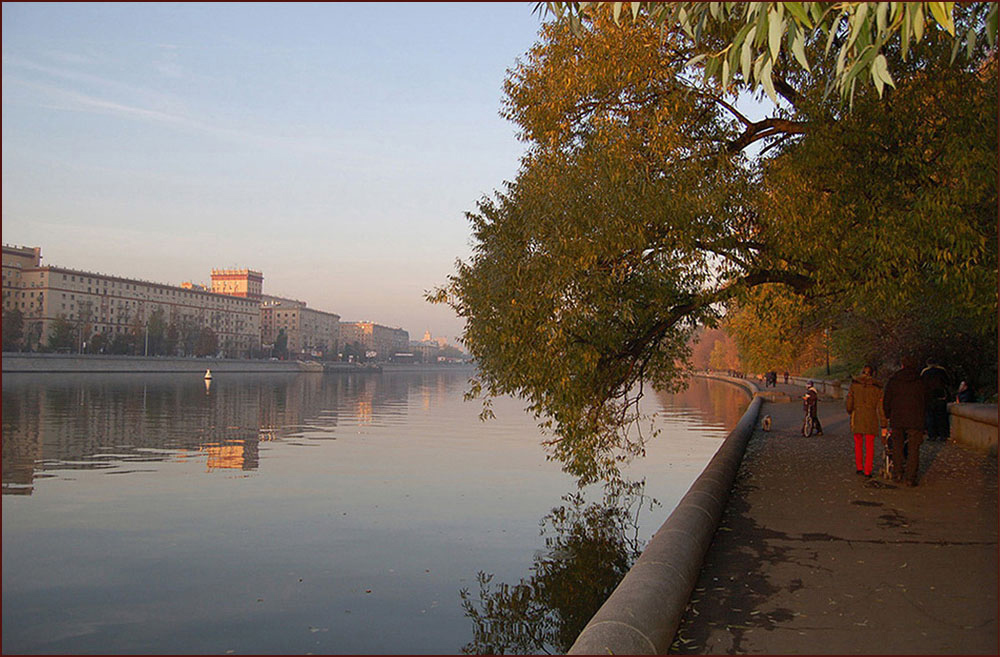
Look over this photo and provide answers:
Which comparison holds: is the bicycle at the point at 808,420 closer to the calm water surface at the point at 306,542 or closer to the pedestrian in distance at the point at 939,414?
the pedestrian in distance at the point at 939,414

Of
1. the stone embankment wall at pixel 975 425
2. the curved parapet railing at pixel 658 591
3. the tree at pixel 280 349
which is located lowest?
the curved parapet railing at pixel 658 591

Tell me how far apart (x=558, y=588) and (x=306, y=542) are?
464 centimetres

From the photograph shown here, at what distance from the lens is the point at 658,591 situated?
6730mm

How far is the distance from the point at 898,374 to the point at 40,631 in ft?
40.6

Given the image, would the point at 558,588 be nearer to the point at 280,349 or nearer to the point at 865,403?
the point at 865,403

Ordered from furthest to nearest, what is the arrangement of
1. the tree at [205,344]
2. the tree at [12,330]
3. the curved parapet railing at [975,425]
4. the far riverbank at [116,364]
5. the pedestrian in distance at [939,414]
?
Answer: the tree at [205,344] → the tree at [12,330] → the far riverbank at [116,364] → the pedestrian in distance at [939,414] → the curved parapet railing at [975,425]

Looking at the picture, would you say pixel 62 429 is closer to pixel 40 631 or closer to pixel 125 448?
pixel 125 448

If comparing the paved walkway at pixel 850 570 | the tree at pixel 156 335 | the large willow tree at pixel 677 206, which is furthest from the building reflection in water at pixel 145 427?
the tree at pixel 156 335

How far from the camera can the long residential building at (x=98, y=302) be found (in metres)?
124

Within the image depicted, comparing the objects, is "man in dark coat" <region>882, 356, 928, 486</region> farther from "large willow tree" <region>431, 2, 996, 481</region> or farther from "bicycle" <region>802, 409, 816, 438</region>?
"bicycle" <region>802, 409, 816, 438</region>

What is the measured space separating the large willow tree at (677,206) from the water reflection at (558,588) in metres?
1.42

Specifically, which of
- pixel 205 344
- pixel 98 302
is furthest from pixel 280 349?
pixel 98 302

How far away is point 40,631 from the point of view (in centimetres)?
938

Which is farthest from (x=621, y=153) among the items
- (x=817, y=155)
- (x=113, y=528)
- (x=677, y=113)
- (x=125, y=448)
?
(x=125, y=448)
